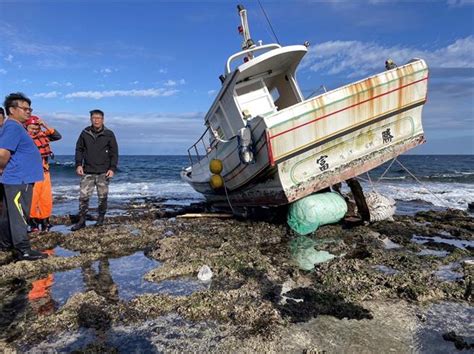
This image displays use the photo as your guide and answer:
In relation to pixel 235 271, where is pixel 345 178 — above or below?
above

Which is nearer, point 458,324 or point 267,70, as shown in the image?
point 458,324

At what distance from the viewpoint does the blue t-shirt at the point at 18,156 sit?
4934mm

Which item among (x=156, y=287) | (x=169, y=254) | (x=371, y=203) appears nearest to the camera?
(x=156, y=287)

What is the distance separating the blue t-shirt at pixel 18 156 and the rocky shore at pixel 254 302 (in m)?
1.19

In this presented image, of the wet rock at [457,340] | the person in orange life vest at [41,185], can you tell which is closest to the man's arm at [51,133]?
the person in orange life vest at [41,185]

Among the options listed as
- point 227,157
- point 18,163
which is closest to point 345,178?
point 227,157

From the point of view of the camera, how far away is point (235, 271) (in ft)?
15.9

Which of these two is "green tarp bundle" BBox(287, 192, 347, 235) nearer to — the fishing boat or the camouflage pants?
the fishing boat

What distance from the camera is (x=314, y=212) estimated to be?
723cm

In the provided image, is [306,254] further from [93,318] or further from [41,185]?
[41,185]

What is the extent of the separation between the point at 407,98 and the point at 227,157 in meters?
4.14

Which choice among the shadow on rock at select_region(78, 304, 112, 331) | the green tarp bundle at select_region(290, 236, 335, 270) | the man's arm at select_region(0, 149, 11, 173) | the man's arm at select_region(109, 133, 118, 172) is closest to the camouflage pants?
the man's arm at select_region(109, 133, 118, 172)

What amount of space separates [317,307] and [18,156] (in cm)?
443

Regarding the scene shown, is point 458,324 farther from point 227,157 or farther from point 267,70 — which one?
point 267,70
